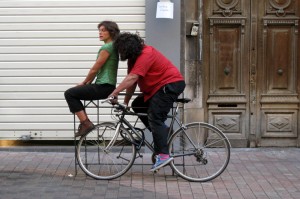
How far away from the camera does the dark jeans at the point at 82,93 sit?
7398 millimetres

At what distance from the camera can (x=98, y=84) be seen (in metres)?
7.49

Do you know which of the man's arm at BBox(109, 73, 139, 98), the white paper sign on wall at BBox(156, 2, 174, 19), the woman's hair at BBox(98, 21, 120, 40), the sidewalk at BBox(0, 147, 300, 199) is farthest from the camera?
the white paper sign on wall at BBox(156, 2, 174, 19)

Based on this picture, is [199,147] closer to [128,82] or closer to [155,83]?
[155,83]

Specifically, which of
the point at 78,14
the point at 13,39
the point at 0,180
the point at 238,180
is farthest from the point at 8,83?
the point at 238,180

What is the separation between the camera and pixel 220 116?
31.8 ft

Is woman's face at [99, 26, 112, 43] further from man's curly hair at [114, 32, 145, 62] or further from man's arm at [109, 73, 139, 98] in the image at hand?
man's arm at [109, 73, 139, 98]

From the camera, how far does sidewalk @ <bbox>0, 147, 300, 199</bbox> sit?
22.6 ft

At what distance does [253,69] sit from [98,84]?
9.96ft

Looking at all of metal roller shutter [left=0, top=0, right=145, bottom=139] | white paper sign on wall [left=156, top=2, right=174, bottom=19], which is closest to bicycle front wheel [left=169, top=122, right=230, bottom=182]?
metal roller shutter [left=0, top=0, right=145, bottom=139]

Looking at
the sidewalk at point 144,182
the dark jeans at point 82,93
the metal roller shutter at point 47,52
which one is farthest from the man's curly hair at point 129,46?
the metal roller shutter at point 47,52

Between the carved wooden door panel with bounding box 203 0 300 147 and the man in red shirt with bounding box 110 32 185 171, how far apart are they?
2362 millimetres

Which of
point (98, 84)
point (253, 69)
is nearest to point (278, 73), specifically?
point (253, 69)

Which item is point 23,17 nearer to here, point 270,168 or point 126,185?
point 126,185

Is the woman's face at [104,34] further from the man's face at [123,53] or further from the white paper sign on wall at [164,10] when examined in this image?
the white paper sign on wall at [164,10]
